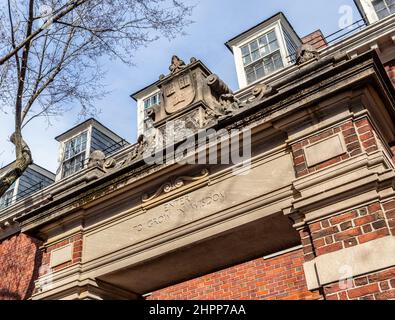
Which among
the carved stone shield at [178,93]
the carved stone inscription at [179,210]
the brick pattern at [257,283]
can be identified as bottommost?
the brick pattern at [257,283]

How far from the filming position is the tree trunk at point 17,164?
24.7 ft

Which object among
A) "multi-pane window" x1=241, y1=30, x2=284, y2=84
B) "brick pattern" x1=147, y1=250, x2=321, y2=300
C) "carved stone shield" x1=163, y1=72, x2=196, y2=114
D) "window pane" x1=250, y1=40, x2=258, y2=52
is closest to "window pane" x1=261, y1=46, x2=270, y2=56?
"multi-pane window" x1=241, y1=30, x2=284, y2=84

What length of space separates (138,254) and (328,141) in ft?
10.1

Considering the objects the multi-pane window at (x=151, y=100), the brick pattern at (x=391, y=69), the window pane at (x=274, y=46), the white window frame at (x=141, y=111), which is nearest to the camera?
the brick pattern at (x=391, y=69)

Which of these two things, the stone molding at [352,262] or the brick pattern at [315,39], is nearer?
the stone molding at [352,262]

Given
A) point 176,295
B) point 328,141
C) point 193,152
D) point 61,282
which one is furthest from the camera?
point 176,295

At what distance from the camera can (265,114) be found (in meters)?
5.83

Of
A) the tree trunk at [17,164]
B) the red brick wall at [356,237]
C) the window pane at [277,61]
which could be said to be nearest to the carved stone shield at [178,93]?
the tree trunk at [17,164]

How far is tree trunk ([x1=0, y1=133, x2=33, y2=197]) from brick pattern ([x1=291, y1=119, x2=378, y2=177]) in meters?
4.90

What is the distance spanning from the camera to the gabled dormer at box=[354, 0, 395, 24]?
930 cm

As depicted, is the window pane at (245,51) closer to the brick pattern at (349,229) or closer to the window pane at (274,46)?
the window pane at (274,46)

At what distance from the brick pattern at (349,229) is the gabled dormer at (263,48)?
20.1 ft

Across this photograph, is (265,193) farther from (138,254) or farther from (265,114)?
(138,254)
